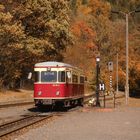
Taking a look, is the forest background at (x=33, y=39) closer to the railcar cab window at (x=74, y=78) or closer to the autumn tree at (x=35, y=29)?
the autumn tree at (x=35, y=29)

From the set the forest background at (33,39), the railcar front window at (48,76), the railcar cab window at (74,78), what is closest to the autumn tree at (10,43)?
the forest background at (33,39)

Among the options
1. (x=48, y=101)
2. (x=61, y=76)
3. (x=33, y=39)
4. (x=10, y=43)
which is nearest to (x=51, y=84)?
(x=61, y=76)

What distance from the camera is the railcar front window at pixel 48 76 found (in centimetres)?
3628

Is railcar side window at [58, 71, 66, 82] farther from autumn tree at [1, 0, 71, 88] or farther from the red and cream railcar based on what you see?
autumn tree at [1, 0, 71, 88]

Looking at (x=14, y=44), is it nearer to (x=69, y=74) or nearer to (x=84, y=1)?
(x=69, y=74)

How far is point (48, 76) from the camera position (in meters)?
36.4

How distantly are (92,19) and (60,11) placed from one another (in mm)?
57443

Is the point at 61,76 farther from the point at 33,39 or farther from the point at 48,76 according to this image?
the point at 33,39

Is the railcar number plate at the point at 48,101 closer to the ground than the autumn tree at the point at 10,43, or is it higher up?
closer to the ground

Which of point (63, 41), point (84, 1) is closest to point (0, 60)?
point (63, 41)

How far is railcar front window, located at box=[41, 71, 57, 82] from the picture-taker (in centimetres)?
3628

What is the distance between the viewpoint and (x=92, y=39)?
116562 millimetres

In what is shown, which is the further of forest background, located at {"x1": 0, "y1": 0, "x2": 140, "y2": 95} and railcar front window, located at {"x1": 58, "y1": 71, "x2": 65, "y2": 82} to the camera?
forest background, located at {"x1": 0, "y1": 0, "x2": 140, "y2": 95}

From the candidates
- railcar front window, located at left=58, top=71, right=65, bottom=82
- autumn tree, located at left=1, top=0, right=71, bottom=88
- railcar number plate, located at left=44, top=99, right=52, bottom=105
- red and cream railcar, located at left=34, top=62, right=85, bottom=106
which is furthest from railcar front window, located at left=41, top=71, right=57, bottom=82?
autumn tree, located at left=1, top=0, right=71, bottom=88
